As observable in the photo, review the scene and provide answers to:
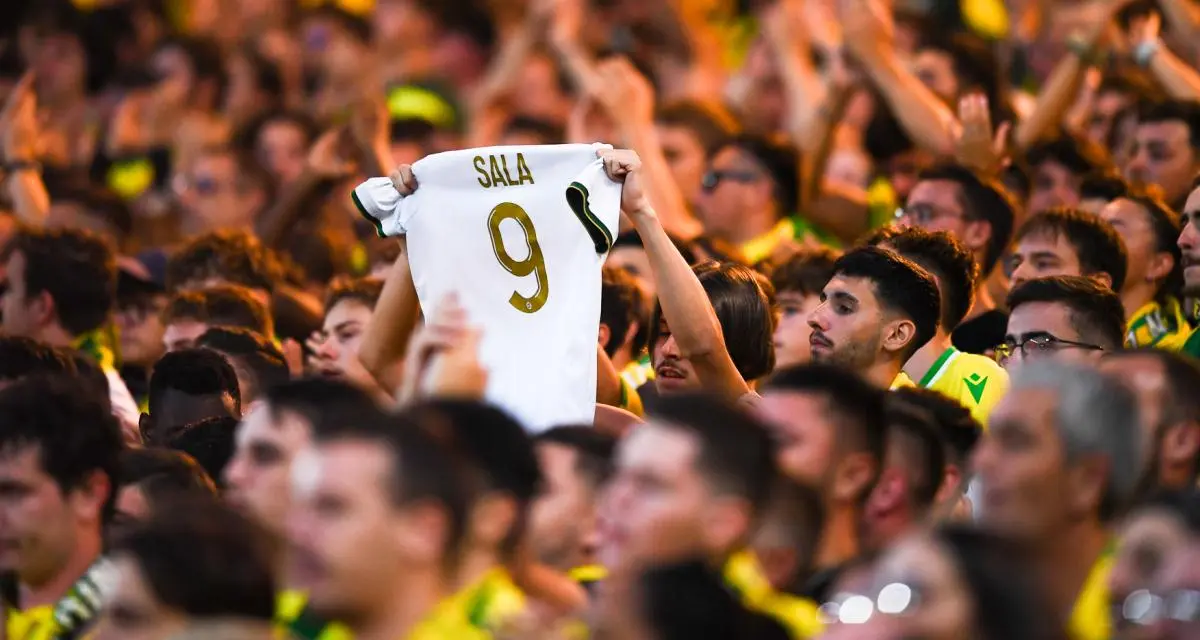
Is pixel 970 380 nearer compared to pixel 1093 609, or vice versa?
pixel 1093 609

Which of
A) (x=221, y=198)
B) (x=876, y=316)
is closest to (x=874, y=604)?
(x=876, y=316)

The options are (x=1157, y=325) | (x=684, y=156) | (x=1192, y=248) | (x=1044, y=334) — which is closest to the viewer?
(x=1044, y=334)

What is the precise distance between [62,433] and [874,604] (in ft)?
7.86

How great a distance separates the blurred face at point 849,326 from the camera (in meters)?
6.47

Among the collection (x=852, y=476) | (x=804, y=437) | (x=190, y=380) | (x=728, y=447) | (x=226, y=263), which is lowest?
(x=226, y=263)

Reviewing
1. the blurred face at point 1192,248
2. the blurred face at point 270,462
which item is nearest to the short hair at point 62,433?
the blurred face at point 270,462

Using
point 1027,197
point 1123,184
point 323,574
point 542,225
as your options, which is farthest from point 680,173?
point 323,574

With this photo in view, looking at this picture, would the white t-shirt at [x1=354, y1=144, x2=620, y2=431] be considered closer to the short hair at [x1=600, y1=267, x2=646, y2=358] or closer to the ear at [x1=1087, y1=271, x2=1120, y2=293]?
the short hair at [x1=600, y1=267, x2=646, y2=358]

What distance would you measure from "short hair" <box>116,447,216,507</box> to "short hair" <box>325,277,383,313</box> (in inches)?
80.3

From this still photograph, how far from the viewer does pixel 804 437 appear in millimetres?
5016

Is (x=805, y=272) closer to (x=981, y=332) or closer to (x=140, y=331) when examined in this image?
(x=981, y=332)

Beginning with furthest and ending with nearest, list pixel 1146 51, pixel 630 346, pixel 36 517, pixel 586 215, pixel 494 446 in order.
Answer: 1. pixel 1146 51
2. pixel 630 346
3. pixel 586 215
4. pixel 36 517
5. pixel 494 446

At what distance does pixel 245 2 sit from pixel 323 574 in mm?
10843

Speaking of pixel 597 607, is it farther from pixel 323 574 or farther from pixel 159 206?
pixel 159 206
